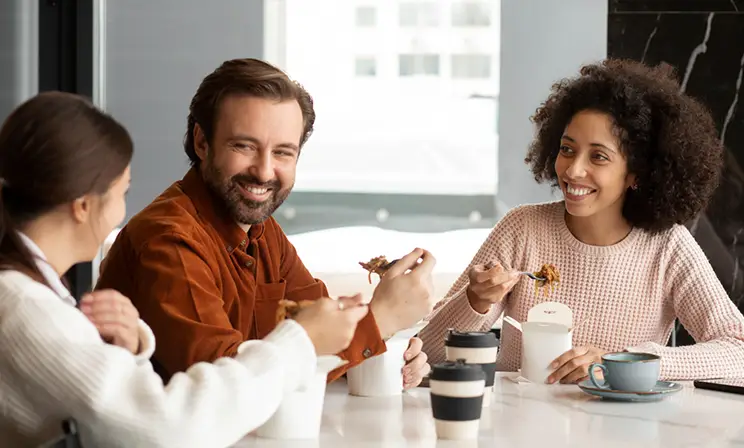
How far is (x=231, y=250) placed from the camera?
76.7 inches

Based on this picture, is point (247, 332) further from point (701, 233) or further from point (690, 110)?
point (701, 233)

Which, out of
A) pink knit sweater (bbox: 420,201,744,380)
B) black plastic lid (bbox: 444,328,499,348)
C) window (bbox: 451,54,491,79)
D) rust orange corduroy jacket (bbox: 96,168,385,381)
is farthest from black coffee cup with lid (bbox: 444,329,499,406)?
window (bbox: 451,54,491,79)

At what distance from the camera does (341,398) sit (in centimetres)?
190

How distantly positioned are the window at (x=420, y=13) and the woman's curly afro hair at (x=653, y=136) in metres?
1.31

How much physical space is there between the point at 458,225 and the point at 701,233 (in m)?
0.88

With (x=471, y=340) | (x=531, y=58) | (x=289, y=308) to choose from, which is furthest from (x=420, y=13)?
(x=289, y=308)

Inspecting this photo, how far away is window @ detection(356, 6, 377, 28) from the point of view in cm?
395

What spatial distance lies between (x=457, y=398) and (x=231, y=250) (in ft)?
2.05

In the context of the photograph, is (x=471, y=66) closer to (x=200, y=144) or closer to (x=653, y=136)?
(x=653, y=136)

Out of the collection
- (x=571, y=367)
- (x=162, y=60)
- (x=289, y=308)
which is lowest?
(x=571, y=367)

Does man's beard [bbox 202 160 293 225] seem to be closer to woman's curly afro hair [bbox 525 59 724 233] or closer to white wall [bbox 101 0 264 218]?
woman's curly afro hair [bbox 525 59 724 233]

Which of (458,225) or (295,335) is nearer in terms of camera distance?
(295,335)

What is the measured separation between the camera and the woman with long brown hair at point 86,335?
1.21 meters

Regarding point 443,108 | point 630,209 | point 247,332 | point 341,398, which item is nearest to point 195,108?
point 247,332
